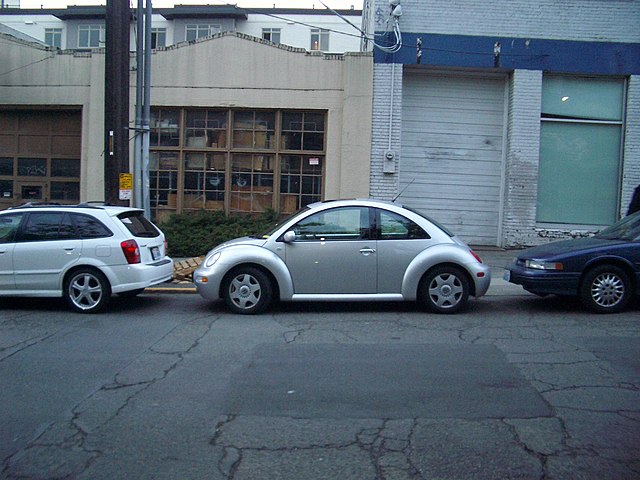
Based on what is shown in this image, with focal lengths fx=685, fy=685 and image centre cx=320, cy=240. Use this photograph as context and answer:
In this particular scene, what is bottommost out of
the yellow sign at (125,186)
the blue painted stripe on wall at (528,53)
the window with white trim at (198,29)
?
the yellow sign at (125,186)

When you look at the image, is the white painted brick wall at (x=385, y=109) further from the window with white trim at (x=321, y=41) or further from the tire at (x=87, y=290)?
the window with white trim at (x=321, y=41)

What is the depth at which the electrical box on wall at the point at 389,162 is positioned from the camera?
634 inches

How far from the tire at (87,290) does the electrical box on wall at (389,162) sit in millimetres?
8315

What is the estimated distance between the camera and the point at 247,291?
369 inches

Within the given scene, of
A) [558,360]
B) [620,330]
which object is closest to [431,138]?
[620,330]

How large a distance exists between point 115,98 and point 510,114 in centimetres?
920

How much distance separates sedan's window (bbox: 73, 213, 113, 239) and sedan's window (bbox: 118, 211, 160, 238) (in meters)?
0.32

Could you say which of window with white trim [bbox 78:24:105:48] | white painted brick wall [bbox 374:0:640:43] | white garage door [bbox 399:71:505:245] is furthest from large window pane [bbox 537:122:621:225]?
window with white trim [bbox 78:24:105:48]

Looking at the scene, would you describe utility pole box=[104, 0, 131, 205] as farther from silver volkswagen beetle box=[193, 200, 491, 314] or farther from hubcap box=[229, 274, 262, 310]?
hubcap box=[229, 274, 262, 310]

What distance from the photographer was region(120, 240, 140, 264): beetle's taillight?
959 cm

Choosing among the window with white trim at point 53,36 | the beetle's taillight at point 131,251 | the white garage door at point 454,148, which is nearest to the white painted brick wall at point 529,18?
the white garage door at point 454,148

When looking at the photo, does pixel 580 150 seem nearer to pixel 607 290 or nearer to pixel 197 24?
pixel 607 290

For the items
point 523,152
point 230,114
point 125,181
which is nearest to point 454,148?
point 523,152

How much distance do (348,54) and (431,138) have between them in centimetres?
288
